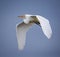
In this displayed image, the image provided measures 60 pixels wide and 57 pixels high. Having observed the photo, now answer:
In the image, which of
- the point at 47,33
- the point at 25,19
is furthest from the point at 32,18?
the point at 47,33

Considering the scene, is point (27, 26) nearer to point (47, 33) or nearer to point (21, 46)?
point (21, 46)

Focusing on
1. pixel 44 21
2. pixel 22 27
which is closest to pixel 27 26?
pixel 22 27

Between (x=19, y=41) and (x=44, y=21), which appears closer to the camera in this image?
(x=44, y=21)

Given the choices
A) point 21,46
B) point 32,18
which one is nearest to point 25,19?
point 32,18

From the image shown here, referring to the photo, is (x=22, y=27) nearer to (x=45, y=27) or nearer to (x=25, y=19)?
(x=25, y=19)

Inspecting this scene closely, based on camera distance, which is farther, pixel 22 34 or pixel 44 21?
pixel 22 34

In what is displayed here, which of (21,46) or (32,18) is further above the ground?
(32,18)

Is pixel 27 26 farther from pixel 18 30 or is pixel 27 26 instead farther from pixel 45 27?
pixel 45 27
